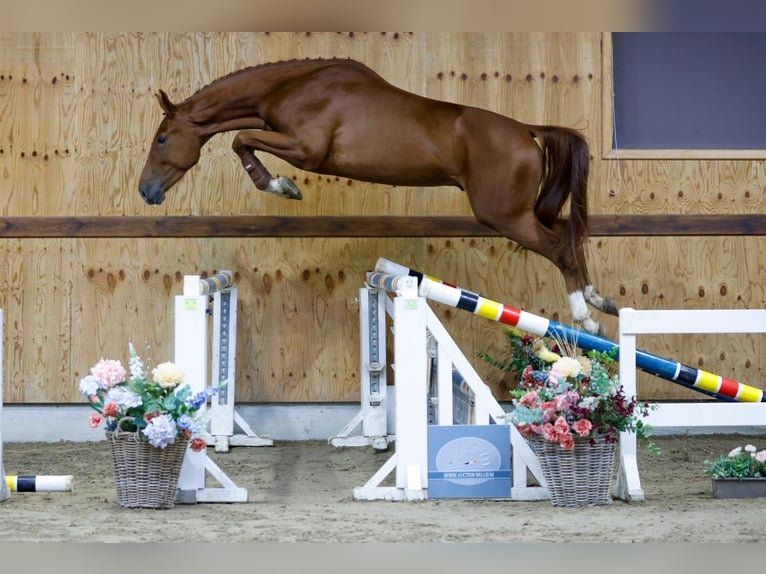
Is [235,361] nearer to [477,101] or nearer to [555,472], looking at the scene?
[477,101]

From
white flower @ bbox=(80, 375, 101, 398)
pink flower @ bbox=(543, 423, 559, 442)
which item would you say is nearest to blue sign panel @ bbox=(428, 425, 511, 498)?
pink flower @ bbox=(543, 423, 559, 442)

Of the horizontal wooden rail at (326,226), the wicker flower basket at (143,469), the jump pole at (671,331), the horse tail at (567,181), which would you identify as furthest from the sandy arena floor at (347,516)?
the horizontal wooden rail at (326,226)

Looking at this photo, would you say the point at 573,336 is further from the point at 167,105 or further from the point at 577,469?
the point at 167,105

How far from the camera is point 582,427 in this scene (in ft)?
11.9

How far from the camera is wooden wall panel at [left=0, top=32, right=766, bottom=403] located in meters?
5.64

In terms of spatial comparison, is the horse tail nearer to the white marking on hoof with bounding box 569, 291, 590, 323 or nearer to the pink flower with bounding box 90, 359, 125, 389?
the white marking on hoof with bounding box 569, 291, 590, 323

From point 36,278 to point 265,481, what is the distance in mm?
1948

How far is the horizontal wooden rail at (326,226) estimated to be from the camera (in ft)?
18.4

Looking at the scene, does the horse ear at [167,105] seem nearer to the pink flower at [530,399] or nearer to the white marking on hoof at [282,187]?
the white marking on hoof at [282,187]

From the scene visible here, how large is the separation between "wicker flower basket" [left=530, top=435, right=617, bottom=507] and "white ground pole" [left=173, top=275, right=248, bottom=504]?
1121 millimetres

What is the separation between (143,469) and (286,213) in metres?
2.29

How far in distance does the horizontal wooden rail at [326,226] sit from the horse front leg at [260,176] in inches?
30.7

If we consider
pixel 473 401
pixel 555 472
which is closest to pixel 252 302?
pixel 473 401

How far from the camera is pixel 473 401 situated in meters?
4.12
